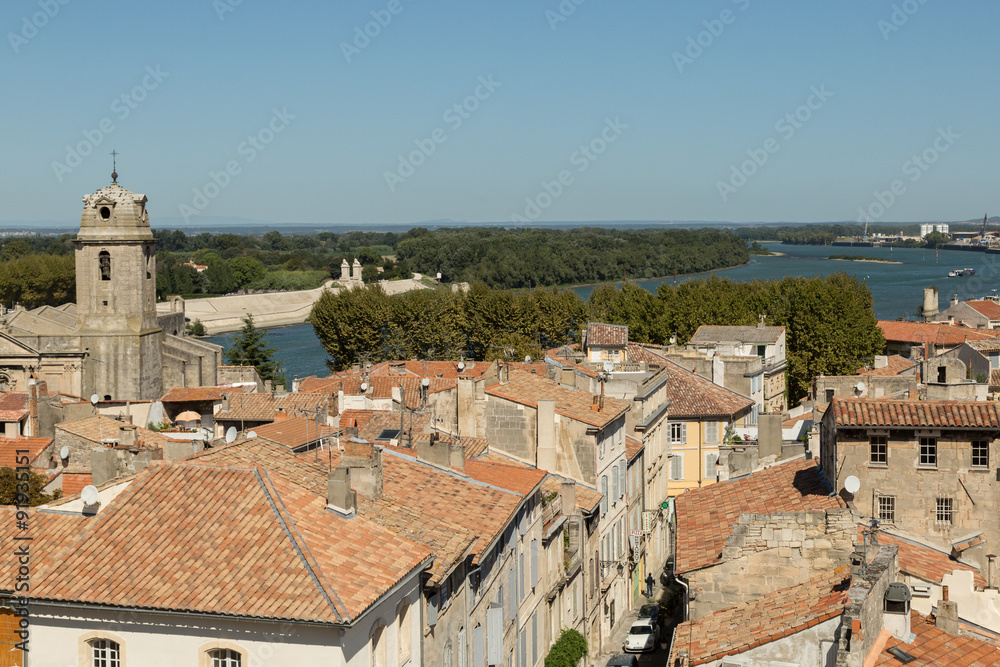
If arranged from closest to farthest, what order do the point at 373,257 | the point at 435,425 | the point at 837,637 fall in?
the point at 837,637
the point at 435,425
the point at 373,257


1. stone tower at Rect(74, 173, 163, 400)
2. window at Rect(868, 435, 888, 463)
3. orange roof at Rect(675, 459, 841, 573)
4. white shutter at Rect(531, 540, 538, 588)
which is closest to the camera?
orange roof at Rect(675, 459, 841, 573)

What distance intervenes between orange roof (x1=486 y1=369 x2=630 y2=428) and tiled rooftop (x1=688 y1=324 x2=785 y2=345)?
109ft

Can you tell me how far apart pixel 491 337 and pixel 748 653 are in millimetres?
60751

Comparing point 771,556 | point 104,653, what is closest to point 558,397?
point 771,556

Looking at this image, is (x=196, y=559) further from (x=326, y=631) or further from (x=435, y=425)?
(x=435, y=425)

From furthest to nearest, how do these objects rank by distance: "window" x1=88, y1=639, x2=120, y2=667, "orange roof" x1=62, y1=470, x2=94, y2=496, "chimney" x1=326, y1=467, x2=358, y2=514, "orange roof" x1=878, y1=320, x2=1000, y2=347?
"orange roof" x1=878, y1=320, x2=1000, y2=347
"orange roof" x1=62, y1=470, x2=94, y2=496
"chimney" x1=326, y1=467, x2=358, y2=514
"window" x1=88, y1=639, x2=120, y2=667

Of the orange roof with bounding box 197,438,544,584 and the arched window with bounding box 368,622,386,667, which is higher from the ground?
the orange roof with bounding box 197,438,544,584

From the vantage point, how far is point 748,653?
13.6 m

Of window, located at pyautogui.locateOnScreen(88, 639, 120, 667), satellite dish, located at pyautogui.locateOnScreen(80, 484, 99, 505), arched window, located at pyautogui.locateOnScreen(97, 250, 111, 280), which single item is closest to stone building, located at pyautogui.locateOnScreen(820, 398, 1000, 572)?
satellite dish, located at pyautogui.locateOnScreen(80, 484, 99, 505)

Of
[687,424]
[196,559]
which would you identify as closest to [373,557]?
[196,559]

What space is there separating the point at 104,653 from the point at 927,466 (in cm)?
1246

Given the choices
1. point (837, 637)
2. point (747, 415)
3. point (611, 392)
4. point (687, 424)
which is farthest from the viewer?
point (747, 415)

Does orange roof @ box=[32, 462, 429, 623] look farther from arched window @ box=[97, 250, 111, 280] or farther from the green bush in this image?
arched window @ box=[97, 250, 111, 280]

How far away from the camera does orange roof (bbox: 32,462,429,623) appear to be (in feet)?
41.2
